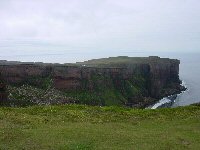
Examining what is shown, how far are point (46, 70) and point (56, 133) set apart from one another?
11013cm

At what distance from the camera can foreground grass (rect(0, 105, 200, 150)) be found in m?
24.3

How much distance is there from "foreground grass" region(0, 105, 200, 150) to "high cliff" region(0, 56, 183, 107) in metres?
76.0

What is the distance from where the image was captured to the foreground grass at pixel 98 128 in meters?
24.3

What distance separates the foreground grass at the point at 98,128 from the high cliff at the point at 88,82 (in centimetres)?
7603

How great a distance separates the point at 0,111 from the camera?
3444 cm

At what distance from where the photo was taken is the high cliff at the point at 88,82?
12900 centimetres

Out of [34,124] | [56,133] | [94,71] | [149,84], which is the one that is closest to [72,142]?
[56,133]

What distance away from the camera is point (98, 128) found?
95.1 ft

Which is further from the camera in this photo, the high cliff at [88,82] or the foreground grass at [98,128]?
the high cliff at [88,82]

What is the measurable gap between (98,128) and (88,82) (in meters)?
114

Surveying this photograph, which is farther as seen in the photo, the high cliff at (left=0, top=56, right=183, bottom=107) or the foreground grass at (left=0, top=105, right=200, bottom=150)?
the high cliff at (left=0, top=56, right=183, bottom=107)

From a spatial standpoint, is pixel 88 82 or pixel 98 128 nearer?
pixel 98 128

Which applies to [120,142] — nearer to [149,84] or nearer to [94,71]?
[94,71]

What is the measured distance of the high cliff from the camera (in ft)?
423
